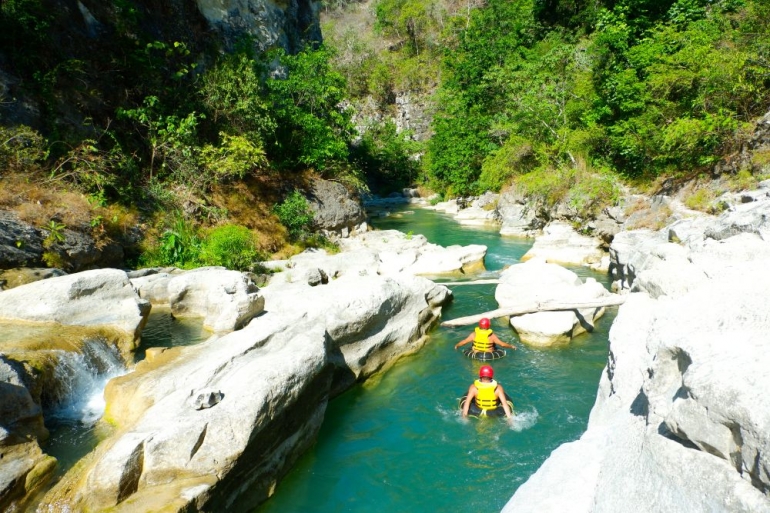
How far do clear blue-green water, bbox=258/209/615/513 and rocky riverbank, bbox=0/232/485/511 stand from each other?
496mm

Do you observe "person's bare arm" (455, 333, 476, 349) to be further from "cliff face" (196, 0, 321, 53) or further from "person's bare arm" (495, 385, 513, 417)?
"cliff face" (196, 0, 321, 53)

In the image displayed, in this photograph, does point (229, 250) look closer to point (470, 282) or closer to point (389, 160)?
point (470, 282)

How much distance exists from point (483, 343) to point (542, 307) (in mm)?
2093

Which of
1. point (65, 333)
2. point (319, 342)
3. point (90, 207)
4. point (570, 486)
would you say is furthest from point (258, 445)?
point (90, 207)

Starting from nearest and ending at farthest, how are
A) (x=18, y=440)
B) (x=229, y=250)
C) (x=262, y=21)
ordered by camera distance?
(x=18, y=440) < (x=229, y=250) < (x=262, y=21)

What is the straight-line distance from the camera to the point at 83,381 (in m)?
8.34

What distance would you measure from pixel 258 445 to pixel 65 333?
16.4ft

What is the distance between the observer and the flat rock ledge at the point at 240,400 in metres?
5.72

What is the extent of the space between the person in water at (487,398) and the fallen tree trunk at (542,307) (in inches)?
143

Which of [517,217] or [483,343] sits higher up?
[483,343]

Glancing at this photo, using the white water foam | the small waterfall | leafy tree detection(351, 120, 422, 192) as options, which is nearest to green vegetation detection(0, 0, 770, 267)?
the small waterfall

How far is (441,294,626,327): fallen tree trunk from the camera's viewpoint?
11977 millimetres

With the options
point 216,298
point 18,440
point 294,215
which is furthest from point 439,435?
point 294,215

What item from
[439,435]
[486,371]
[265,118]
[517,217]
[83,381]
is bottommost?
[439,435]
